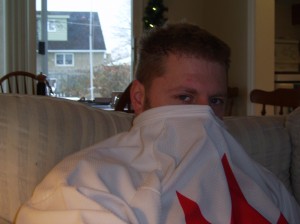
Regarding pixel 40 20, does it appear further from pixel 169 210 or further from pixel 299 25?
pixel 169 210

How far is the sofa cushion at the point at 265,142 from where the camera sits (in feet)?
3.90

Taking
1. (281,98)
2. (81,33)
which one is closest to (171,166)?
(281,98)

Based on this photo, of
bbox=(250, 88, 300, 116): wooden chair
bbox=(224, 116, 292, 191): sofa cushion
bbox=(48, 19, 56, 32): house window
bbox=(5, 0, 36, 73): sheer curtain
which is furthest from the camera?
bbox=(48, 19, 56, 32): house window

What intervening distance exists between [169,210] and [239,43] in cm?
324

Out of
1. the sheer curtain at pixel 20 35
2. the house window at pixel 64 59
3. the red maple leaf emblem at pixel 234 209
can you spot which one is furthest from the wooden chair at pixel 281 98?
the house window at pixel 64 59

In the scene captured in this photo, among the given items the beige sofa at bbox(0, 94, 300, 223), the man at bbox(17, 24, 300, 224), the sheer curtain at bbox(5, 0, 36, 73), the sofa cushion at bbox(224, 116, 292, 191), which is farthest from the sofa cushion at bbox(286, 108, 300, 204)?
the sheer curtain at bbox(5, 0, 36, 73)

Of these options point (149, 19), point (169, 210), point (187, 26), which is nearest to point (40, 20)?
point (149, 19)

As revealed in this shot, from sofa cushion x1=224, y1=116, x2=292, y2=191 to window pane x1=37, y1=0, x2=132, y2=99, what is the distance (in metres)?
3.29

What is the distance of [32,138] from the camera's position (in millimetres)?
881

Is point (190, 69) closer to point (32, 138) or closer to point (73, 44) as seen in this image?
point (32, 138)

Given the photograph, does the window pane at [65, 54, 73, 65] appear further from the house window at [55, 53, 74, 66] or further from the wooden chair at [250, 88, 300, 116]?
the wooden chair at [250, 88, 300, 116]

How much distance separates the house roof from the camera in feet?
14.2

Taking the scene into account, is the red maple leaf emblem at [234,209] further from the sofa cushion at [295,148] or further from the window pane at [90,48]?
the window pane at [90,48]

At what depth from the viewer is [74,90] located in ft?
14.4
